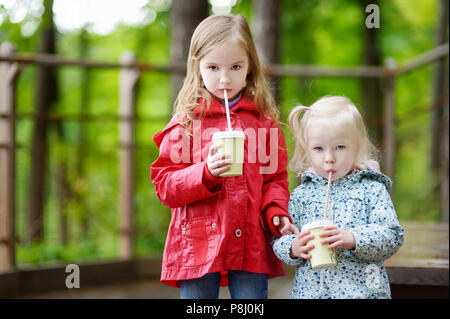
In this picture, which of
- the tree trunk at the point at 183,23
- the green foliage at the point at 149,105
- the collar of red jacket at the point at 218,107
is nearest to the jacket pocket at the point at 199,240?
the collar of red jacket at the point at 218,107

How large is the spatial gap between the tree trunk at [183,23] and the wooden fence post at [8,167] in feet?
5.29

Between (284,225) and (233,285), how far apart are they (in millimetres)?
342

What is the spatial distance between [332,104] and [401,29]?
441 inches

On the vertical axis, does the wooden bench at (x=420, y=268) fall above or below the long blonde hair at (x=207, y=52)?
below

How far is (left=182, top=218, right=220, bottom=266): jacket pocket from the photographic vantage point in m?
2.14

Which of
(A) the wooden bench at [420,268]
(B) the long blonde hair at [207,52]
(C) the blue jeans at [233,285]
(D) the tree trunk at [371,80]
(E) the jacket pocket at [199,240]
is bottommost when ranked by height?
(A) the wooden bench at [420,268]

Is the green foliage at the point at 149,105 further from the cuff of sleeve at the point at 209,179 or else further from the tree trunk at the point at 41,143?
the cuff of sleeve at the point at 209,179

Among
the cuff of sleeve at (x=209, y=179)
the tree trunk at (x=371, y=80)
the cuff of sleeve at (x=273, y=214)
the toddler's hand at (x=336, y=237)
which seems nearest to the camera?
the toddler's hand at (x=336, y=237)

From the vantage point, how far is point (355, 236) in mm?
1948

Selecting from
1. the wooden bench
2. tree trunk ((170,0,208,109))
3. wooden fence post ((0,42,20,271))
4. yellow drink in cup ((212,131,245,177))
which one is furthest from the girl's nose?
tree trunk ((170,0,208,109))

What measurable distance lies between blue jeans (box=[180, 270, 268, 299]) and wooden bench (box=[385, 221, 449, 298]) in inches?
33.7

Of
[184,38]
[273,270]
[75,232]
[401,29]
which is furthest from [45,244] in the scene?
[401,29]

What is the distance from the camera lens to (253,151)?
2.26m

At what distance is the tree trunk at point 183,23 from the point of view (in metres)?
→ 5.57
